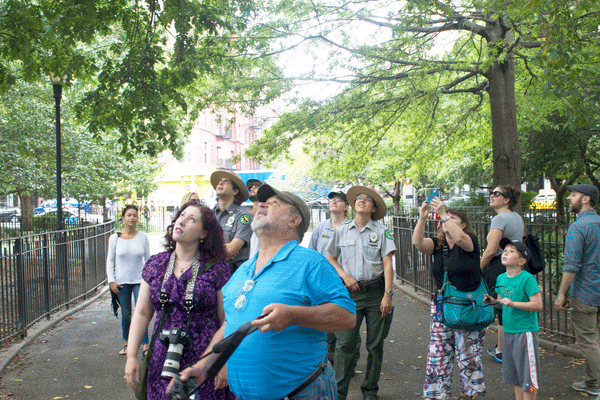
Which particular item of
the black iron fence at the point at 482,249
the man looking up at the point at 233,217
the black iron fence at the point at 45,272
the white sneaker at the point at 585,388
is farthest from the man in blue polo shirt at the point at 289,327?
the black iron fence at the point at 45,272

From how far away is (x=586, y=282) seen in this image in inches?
214

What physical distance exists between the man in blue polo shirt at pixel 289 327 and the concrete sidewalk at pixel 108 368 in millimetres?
3323

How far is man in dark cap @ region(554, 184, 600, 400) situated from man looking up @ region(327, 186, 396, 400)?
69.5 inches

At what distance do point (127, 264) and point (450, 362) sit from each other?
4.26 meters

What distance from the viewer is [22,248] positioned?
8.25m

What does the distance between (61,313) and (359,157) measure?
7.45 m

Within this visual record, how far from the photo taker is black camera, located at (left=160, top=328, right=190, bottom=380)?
9.64ft

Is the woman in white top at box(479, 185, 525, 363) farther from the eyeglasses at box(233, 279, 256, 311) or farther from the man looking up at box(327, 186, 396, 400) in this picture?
the eyeglasses at box(233, 279, 256, 311)

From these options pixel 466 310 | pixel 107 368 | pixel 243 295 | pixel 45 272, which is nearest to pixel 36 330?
pixel 45 272

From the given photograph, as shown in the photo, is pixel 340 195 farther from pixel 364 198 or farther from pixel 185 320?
pixel 185 320

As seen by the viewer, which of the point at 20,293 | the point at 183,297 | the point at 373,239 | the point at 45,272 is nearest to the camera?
the point at 183,297

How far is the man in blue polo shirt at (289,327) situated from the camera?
2.53 m

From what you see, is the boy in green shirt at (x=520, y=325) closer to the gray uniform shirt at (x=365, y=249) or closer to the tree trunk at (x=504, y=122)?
the gray uniform shirt at (x=365, y=249)

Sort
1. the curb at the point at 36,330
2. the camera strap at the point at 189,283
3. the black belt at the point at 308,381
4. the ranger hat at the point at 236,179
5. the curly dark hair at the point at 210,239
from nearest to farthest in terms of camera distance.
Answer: the black belt at the point at 308,381, the camera strap at the point at 189,283, the curly dark hair at the point at 210,239, the ranger hat at the point at 236,179, the curb at the point at 36,330
